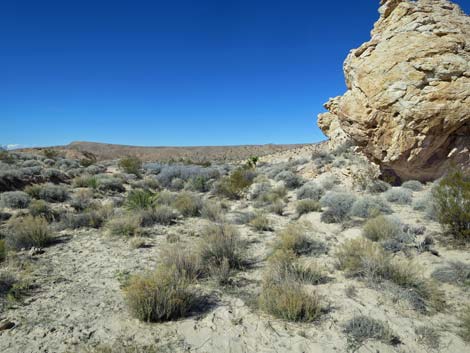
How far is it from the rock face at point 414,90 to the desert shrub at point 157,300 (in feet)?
24.6

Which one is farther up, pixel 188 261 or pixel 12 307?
pixel 188 261

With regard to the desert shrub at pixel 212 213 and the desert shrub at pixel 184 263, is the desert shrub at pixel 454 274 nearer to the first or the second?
the desert shrub at pixel 184 263

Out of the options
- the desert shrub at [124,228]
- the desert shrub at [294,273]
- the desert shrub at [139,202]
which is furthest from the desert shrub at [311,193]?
the desert shrub at [124,228]

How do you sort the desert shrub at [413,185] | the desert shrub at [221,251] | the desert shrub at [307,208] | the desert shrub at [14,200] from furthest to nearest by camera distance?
the desert shrub at [413,185]
the desert shrub at [14,200]
the desert shrub at [307,208]
the desert shrub at [221,251]

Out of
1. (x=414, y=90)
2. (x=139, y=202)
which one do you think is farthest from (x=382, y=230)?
(x=139, y=202)

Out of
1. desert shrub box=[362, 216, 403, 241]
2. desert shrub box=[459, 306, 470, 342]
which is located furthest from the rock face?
desert shrub box=[459, 306, 470, 342]

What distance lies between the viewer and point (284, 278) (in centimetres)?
419

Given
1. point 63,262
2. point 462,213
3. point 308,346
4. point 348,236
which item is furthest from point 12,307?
point 462,213

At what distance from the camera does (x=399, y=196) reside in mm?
8625

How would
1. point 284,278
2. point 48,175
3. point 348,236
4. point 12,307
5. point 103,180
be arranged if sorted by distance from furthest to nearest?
point 48,175 → point 103,180 → point 348,236 → point 284,278 → point 12,307

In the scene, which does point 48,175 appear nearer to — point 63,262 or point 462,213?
point 63,262

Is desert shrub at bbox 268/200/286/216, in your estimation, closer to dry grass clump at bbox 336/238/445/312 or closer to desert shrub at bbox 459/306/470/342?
dry grass clump at bbox 336/238/445/312

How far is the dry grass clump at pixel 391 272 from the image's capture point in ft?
12.3

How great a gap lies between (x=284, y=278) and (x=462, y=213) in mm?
3788
